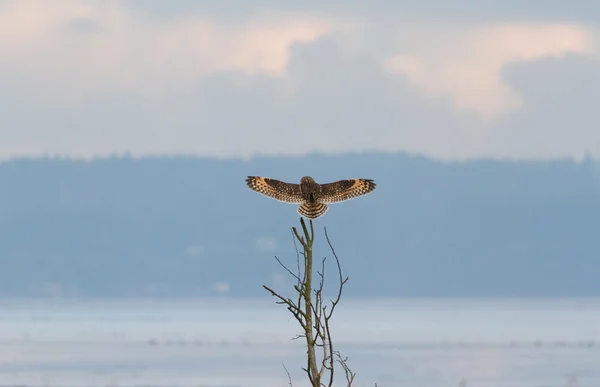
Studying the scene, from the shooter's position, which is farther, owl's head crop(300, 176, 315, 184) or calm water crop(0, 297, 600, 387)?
calm water crop(0, 297, 600, 387)

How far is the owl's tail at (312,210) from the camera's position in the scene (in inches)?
241

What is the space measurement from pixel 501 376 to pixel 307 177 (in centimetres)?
6962

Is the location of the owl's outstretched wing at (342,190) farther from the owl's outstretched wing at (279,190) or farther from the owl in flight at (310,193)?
the owl's outstretched wing at (279,190)

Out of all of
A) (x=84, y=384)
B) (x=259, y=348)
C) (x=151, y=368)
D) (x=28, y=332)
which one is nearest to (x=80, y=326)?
(x=28, y=332)

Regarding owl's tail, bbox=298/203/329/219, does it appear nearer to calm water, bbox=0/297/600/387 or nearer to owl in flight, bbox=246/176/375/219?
owl in flight, bbox=246/176/375/219

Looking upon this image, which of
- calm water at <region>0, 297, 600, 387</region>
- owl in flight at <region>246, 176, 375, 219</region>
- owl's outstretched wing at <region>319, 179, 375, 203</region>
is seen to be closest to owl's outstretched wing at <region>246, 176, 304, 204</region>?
owl in flight at <region>246, 176, 375, 219</region>

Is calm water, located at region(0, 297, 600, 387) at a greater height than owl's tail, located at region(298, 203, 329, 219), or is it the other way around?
calm water, located at region(0, 297, 600, 387)

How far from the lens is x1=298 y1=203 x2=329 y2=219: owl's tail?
6.13 metres

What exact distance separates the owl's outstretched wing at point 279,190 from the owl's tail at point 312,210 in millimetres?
36

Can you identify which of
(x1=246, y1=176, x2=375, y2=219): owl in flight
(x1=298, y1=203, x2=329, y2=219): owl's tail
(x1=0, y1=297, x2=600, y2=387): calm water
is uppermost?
(x1=0, y1=297, x2=600, y2=387): calm water

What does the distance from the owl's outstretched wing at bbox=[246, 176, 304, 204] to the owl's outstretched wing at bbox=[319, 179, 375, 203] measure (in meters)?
0.12

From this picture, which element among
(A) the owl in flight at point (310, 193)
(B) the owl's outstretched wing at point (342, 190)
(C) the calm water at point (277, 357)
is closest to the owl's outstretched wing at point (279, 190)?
(A) the owl in flight at point (310, 193)

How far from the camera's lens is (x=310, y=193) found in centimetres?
611

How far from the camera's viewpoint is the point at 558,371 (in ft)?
254
